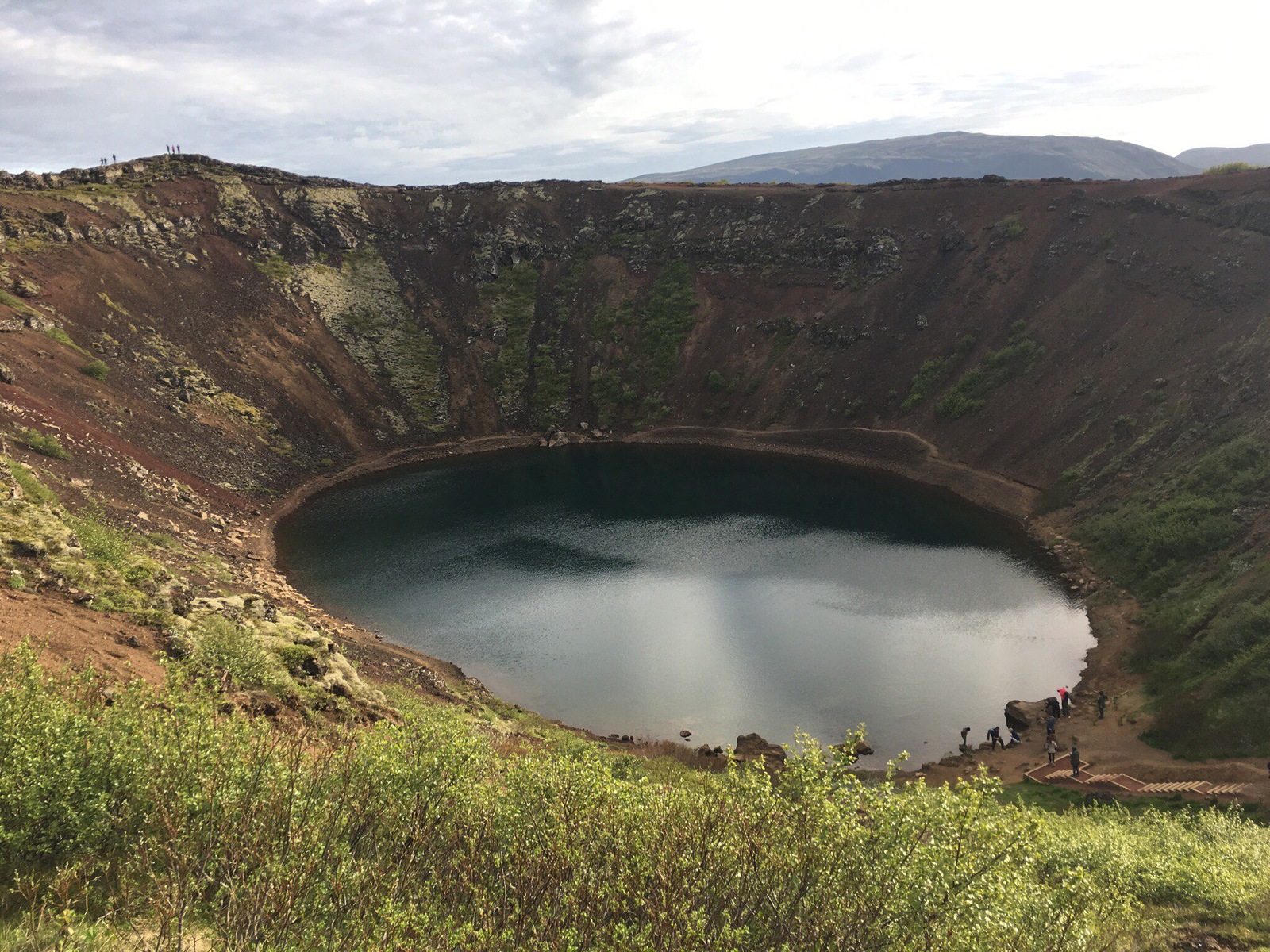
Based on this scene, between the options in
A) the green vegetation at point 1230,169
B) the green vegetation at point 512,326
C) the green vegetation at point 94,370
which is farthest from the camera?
the green vegetation at point 512,326

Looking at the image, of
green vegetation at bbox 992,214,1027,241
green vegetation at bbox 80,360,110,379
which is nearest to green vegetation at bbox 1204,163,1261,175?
green vegetation at bbox 992,214,1027,241

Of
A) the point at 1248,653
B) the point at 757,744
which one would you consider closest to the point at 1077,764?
the point at 1248,653

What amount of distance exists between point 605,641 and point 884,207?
255 ft

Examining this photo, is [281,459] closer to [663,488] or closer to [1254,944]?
[663,488]

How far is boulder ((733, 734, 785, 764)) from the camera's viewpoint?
113 ft

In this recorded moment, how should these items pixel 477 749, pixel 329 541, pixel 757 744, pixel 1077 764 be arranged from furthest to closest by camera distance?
pixel 329 541
pixel 757 744
pixel 1077 764
pixel 477 749

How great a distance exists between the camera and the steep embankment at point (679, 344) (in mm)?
48312

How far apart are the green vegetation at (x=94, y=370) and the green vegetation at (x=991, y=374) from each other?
82129 mm

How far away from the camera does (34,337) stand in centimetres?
6194

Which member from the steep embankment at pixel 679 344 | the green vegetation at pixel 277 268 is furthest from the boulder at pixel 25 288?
the green vegetation at pixel 277 268

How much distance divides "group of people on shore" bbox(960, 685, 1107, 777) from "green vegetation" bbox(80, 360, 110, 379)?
73.0 m

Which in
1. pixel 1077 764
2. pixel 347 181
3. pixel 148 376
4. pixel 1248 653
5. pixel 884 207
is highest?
pixel 347 181

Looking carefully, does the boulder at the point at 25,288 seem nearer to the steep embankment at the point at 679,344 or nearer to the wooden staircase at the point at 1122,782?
the steep embankment at the point at 679,344

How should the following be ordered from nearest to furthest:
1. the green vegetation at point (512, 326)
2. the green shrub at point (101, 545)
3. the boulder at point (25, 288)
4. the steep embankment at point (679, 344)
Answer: the green shrub at point (101, 545) → the steep embankment at point (679, 344) → the boulder at point (25, 288) → the green vegetation at point (512, 326)
